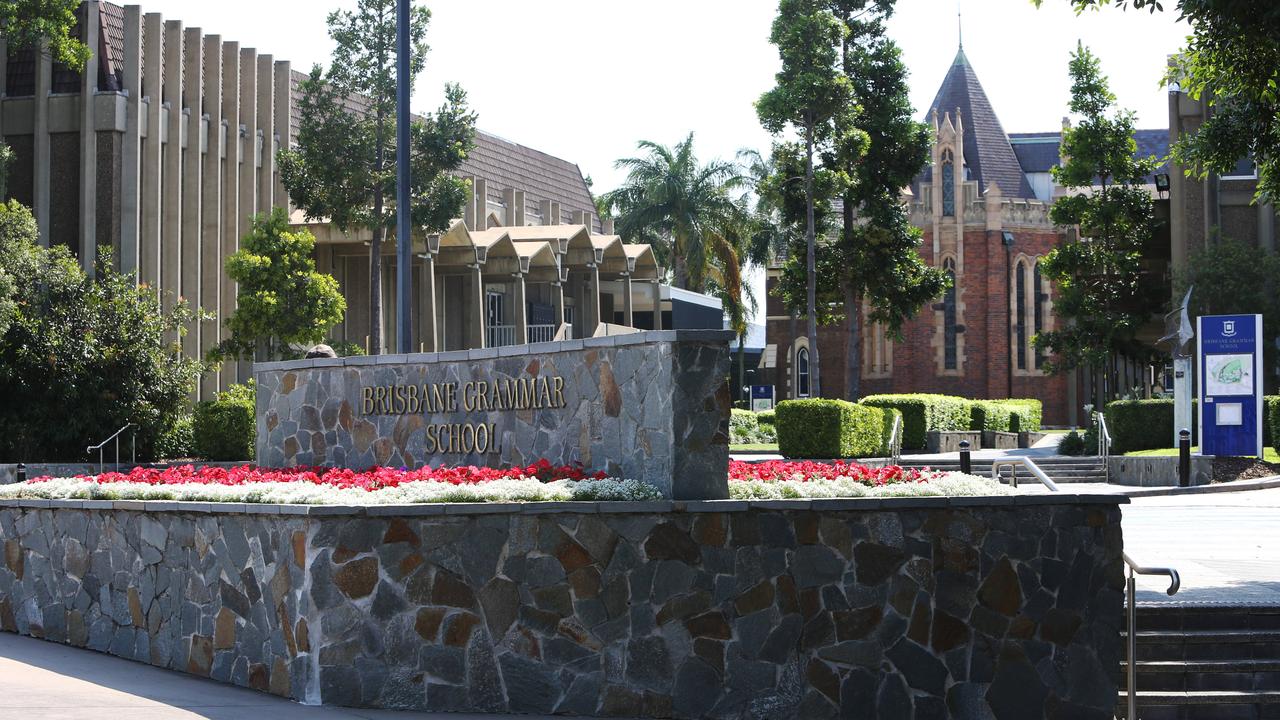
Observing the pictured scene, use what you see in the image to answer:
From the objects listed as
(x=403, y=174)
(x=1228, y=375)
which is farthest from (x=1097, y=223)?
(x=403, y=174)

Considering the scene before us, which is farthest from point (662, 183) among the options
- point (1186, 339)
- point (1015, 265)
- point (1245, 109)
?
point (1245, 109)

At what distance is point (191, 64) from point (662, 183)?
860 inches

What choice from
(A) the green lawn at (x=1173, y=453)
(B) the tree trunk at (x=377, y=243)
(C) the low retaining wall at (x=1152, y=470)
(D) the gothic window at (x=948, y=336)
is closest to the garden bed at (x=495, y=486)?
(C) the low retaining wall at (x=1152, y=470)

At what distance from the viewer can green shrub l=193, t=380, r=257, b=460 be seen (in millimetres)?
30547

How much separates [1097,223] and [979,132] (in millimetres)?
Answer: 26807

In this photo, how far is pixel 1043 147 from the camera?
245ft

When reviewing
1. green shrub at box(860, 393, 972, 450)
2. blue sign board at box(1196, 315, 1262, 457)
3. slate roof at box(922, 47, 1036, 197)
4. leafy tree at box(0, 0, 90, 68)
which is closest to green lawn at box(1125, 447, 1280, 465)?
blue sign board at box(1196, 315, 1262, 457)

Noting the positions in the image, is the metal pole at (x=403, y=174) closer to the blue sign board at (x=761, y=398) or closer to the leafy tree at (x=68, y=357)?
the leafy tree at (x=68, y=357)

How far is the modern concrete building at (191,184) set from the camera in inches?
1396

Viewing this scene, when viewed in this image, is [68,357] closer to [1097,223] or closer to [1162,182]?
[1097,223]

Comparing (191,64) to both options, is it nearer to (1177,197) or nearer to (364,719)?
(1177,197)

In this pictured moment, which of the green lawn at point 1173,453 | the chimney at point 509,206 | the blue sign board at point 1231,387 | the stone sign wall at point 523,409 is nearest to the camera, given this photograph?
the stone sign wall at point 523,409

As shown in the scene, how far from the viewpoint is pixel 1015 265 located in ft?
198

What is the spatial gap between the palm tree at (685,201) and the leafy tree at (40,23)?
91.3 ft
